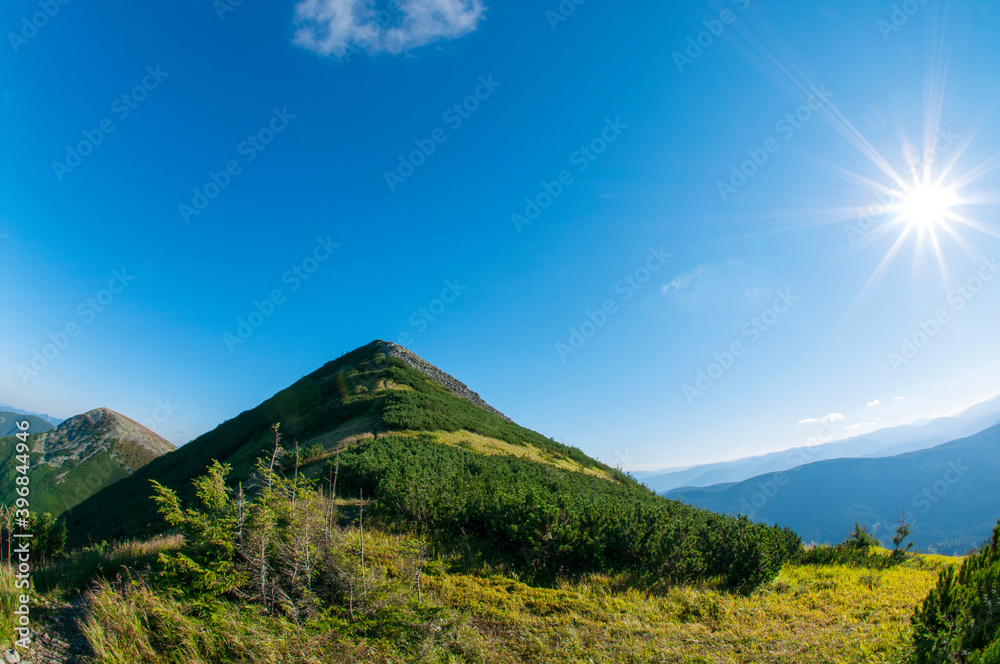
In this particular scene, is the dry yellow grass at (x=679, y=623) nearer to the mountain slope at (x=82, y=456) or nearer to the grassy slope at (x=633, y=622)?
the grassy slope at (x=633, y=622)

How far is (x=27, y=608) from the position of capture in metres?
5.32

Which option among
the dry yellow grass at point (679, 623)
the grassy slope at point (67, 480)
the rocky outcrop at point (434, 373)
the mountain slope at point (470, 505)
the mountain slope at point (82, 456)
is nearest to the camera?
the dry yellow grass at point (679, 623)

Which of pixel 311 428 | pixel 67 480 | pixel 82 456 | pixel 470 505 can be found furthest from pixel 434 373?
pixel 82 456

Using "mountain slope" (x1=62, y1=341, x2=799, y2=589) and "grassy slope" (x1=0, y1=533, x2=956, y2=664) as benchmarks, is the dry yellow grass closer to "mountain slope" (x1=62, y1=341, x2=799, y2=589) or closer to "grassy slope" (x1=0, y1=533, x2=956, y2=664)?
"grassy slope" (x1=0, y1=533, x2=956, y2=664)

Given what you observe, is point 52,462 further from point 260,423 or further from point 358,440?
point 358,440

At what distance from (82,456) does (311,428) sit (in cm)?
7481

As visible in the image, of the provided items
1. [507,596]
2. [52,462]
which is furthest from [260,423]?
[52,462]

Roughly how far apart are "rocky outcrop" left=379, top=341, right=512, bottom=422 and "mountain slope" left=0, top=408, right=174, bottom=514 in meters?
45.2

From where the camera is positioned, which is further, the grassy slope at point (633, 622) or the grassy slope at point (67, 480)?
the grassy slope at point (67, 480)

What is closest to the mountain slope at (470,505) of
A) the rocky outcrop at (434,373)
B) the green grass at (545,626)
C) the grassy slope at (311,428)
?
the grassy slope at (311,428)

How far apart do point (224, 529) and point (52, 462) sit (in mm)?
98666

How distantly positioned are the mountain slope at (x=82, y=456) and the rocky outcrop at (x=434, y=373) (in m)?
45.2

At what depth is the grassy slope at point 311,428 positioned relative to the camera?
26281mm

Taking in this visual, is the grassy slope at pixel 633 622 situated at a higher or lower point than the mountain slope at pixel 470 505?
lower
